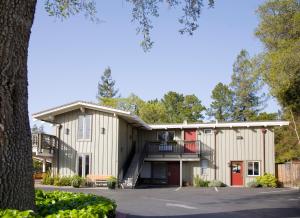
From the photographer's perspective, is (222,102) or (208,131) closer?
(208,131)

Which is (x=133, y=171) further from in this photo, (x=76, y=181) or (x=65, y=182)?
(x=65, y=182)

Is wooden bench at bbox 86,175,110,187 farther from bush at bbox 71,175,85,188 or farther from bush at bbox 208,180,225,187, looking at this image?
bush at bbox 208,180,225,187

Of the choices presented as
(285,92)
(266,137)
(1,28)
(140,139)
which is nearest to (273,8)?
(285,92)

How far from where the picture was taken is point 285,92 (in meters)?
26.1

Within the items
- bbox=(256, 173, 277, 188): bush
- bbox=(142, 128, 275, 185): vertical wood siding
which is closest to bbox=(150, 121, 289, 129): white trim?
bbox=(142, 128, 275, 185): vertical wood siding

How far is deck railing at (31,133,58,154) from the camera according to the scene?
28194 millimetres

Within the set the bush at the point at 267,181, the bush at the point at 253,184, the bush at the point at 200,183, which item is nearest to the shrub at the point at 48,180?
the bush at the point at 200,183

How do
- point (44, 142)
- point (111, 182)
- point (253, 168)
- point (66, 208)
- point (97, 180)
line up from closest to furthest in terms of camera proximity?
point (66, 208), point (111, 182), point (97, 180), point (44, 142), point (253, 168)

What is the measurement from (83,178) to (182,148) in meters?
7.93

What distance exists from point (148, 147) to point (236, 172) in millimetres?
6719

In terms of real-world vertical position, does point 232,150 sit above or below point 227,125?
below

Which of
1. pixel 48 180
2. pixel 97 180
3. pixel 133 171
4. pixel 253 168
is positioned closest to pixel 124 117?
pixel 133 171

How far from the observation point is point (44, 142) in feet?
94.3

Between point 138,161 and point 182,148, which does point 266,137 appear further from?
point 138,161
